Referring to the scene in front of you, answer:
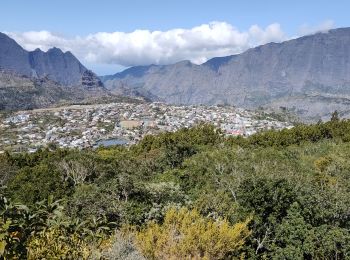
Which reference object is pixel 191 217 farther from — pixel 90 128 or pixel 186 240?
pixel 90 128

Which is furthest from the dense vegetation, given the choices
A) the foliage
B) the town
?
the town

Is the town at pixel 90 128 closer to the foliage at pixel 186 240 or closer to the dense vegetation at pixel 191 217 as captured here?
the dense vegetation at pixel 191 217

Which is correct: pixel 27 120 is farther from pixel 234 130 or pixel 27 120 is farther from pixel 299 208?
pixel 299 208

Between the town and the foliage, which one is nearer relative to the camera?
the foliage

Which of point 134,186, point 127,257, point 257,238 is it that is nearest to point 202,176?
point 134,186

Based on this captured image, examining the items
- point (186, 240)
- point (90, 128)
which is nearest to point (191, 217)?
point (186, 240)

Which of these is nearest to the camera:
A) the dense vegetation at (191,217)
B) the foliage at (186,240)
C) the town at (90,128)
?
the dense vegetation at (191,217)

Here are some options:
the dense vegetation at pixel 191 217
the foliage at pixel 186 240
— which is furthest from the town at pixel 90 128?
the foliage at pixel 186 240

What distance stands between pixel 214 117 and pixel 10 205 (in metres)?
189

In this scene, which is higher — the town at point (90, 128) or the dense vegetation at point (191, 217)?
the dense vegetation at point (191, 217)

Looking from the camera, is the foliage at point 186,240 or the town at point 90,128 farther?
the town at point 90,128

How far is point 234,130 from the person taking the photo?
519 feet

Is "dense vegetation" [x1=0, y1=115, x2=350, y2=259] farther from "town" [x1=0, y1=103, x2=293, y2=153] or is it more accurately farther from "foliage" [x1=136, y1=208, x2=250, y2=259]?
"town" [x1=0, y1=103, x2=293, y2=153]

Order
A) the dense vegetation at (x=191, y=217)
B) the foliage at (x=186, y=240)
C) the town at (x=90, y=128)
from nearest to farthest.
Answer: the dense vegetation at (x=191, y=217), the foliage at (x=186, y=240), the town at (x=90, y=128)
